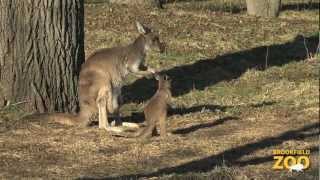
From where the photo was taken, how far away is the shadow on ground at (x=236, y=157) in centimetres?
736

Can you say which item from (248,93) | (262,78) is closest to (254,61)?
(262,78)

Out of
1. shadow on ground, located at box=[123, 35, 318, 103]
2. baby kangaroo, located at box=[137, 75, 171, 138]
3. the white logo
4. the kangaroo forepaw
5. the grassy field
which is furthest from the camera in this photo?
shadow on ground, located at box=[123, 35, 318, 103]

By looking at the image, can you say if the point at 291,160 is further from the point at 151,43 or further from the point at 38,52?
the point at 38,52

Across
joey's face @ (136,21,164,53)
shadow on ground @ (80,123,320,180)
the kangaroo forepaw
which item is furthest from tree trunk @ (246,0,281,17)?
the kangaroo forepaw

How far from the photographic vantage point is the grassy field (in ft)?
24.7

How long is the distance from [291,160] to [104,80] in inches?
103

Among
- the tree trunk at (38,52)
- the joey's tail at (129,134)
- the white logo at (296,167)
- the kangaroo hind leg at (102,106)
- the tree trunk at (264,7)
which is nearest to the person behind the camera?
the white logo at (296,167)

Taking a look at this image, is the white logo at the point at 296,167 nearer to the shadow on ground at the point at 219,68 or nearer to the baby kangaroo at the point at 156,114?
the baby kangaroo at the point at 156,114

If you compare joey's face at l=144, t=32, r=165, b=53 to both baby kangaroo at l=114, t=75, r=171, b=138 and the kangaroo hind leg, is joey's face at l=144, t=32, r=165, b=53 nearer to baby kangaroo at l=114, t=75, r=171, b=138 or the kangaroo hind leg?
the kangaroo hind leg

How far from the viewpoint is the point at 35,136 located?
8812mm

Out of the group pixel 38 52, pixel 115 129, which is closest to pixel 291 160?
pixel 115 129

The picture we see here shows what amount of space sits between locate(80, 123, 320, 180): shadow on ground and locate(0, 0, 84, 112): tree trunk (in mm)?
2603

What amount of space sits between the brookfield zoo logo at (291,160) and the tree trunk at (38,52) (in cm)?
302

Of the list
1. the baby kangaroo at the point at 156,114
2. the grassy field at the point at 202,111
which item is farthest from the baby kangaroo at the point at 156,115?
the grassy field at the point at 202,111
